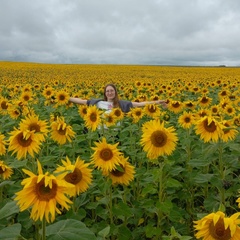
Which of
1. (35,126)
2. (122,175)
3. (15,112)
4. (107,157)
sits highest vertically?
(35,126)

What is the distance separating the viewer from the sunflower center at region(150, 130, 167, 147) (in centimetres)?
356

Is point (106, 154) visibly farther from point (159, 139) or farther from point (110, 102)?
point (110, 102)

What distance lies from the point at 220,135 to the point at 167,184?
777 millimetres

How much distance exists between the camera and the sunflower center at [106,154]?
10.5 feet

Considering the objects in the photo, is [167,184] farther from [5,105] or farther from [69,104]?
[69,104]

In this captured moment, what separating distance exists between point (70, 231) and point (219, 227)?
2.66ft

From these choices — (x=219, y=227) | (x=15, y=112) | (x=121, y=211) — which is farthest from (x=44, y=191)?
(x=15, y=112)

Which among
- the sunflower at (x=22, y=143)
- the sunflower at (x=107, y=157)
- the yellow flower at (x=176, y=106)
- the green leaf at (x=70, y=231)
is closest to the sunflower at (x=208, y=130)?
the sunflower at (x=107, y=157)

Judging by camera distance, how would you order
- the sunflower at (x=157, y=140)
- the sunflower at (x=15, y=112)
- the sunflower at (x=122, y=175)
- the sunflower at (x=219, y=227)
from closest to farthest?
1. the sunflower at (x=219, y=227)
2. the sunflower at (x=122, y=175)
3. the sunflower at (x=157, y=140)
4. the sunflower at (x=15, y=112)

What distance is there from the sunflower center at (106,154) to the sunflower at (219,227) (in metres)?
1.32

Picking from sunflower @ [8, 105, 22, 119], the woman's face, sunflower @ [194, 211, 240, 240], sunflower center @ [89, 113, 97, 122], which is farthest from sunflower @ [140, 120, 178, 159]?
the woman's face

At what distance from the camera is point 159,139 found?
356cm

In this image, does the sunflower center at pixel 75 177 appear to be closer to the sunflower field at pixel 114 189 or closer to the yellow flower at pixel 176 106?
the sunflower field at pixel 114 189

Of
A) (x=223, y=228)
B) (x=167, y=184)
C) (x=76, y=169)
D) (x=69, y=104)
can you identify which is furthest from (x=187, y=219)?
(x=69, y=104)
